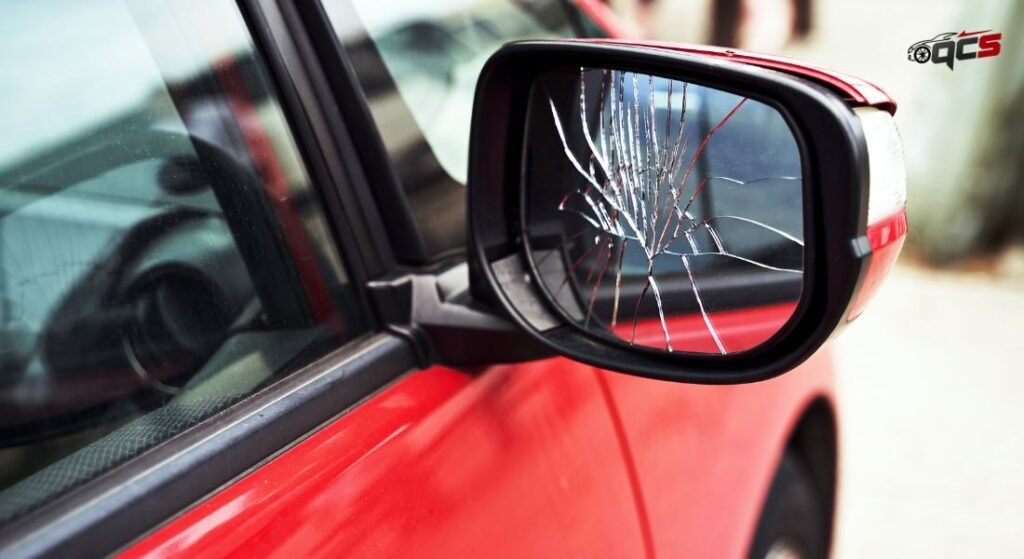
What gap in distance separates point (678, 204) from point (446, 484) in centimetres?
46

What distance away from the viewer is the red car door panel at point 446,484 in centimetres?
93

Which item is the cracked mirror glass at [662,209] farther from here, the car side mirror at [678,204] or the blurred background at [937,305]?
the blurred background at [937,305]

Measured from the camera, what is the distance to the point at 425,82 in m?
1.51

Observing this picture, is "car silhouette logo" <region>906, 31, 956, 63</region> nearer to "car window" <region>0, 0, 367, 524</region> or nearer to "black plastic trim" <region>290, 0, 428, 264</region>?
"black plastic trim" <region>290, 0, 428, 264</region>

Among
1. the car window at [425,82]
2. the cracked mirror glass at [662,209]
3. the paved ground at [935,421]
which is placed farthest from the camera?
the paved ground at [935,421]

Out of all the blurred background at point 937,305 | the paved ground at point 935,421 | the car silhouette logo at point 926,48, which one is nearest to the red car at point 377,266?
the car silhouette logo at point 926,48

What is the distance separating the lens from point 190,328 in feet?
3.42

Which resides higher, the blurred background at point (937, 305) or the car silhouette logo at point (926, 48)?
the car silhouette logo at point (926, 48)

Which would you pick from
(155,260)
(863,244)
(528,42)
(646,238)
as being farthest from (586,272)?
(155,260)

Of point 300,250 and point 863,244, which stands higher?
point 300,250

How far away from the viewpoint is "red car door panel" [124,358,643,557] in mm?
931

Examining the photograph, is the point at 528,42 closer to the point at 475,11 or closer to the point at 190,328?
the point at 190,328

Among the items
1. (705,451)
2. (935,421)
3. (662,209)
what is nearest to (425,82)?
(662,209)

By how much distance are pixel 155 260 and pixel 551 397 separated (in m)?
0.62
